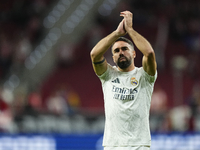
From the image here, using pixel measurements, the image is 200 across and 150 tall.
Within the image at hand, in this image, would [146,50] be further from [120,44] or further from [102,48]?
[102,48]

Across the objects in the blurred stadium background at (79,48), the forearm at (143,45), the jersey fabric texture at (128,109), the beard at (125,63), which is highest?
the blurred stadium background at (79,48)

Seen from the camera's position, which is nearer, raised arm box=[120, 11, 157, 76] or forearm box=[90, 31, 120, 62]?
raised arm box=[120, 11, 157, 76]

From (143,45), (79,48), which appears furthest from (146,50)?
(79,48)

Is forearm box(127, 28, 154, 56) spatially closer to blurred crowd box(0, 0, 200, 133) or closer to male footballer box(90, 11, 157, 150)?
male footballer box(90, 11, 157, 150)

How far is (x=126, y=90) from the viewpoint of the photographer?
14.2 ft

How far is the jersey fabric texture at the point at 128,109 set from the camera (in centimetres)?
422

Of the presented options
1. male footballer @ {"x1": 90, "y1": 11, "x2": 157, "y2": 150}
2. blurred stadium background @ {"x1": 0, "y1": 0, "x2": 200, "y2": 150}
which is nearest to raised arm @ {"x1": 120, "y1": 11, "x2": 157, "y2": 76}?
male footballer @ {"x1": 90, "y1": 11, "x2": 157, "y2": 150}

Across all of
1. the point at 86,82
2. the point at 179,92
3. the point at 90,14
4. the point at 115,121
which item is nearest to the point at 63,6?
the point at 90,14

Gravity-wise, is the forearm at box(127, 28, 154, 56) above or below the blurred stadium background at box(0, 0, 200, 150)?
below

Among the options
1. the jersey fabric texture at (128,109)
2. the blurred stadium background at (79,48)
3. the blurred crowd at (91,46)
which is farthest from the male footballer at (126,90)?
the blurred stadium background at (79,48)

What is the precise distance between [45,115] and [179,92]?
7.18 metres

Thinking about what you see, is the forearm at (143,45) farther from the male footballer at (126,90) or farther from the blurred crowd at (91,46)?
the blurred crowd at (91,46)

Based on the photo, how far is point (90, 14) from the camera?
1864cm

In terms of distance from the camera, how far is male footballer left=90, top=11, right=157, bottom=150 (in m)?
4.22
